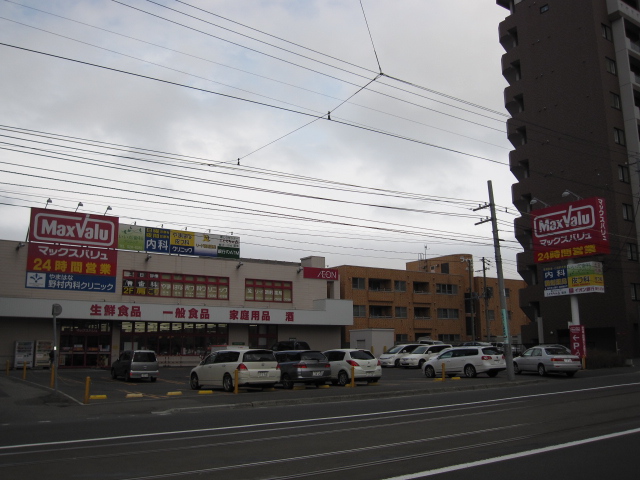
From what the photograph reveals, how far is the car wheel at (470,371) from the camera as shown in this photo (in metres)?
29.1

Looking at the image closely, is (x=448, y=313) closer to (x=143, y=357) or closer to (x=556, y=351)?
(x=556, y=351)

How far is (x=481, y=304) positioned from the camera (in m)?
69.1

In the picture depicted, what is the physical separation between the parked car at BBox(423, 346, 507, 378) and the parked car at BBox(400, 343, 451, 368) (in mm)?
9242

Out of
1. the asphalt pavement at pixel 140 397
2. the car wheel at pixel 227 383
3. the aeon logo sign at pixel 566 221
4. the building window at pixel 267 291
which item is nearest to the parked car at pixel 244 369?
the car wheel at pixel 227 383

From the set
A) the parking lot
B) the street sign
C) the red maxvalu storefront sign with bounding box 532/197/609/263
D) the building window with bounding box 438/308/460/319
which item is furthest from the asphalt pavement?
the building window with bounding box 438/308/460/319

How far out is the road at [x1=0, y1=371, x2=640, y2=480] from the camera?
844 cm

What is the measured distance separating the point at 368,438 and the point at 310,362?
1279 cm

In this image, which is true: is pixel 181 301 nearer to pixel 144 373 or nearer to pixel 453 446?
pixel 144 373

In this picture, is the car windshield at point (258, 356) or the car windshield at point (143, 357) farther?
the car windshield at point (143, 357)

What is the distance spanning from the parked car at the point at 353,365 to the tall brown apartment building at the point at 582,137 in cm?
2613

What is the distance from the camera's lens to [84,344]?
39875mm

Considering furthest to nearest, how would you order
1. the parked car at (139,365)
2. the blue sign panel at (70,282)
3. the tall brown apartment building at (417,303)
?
the tall brown apartment building at (417,303) → the blue sign panel at (70,282) → the parked car at (139,365)

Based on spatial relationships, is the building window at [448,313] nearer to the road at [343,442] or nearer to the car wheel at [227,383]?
→ the car wheel at [227,383]

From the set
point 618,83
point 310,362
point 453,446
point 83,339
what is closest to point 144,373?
point 310,362
